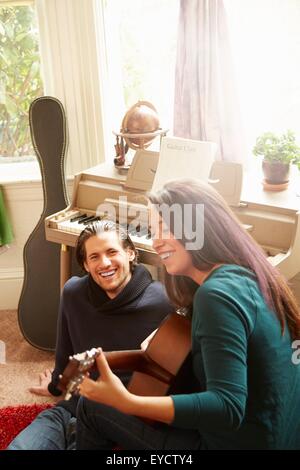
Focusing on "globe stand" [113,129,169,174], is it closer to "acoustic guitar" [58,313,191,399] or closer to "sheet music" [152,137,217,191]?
"sheet music" [152,137,217,191]

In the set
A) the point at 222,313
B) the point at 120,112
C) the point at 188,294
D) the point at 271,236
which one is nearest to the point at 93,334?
the point at 188,294

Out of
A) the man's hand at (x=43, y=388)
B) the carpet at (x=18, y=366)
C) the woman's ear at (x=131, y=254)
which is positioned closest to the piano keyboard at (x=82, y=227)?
the woman's ear at (x=131, y=254)

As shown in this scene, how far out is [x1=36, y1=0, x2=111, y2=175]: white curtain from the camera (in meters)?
2.76

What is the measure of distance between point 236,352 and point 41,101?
1.81 m

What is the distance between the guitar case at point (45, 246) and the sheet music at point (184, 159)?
0.57 m

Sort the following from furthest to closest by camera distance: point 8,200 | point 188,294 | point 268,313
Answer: point 8,200 → point 188,294 → point 268,313

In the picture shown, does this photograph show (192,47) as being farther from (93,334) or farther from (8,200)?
(93,334)

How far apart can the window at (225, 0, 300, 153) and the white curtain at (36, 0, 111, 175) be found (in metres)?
0.67

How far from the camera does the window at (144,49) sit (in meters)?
2.92

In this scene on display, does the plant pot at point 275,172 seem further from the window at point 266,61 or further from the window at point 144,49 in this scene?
the window at point 144,49

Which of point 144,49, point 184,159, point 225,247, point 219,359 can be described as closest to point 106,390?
point 219,359

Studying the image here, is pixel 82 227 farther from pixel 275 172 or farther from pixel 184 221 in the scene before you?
pixel 184 221

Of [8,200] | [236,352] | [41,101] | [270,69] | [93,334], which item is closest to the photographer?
[236,352]

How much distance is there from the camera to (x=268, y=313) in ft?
4.49
